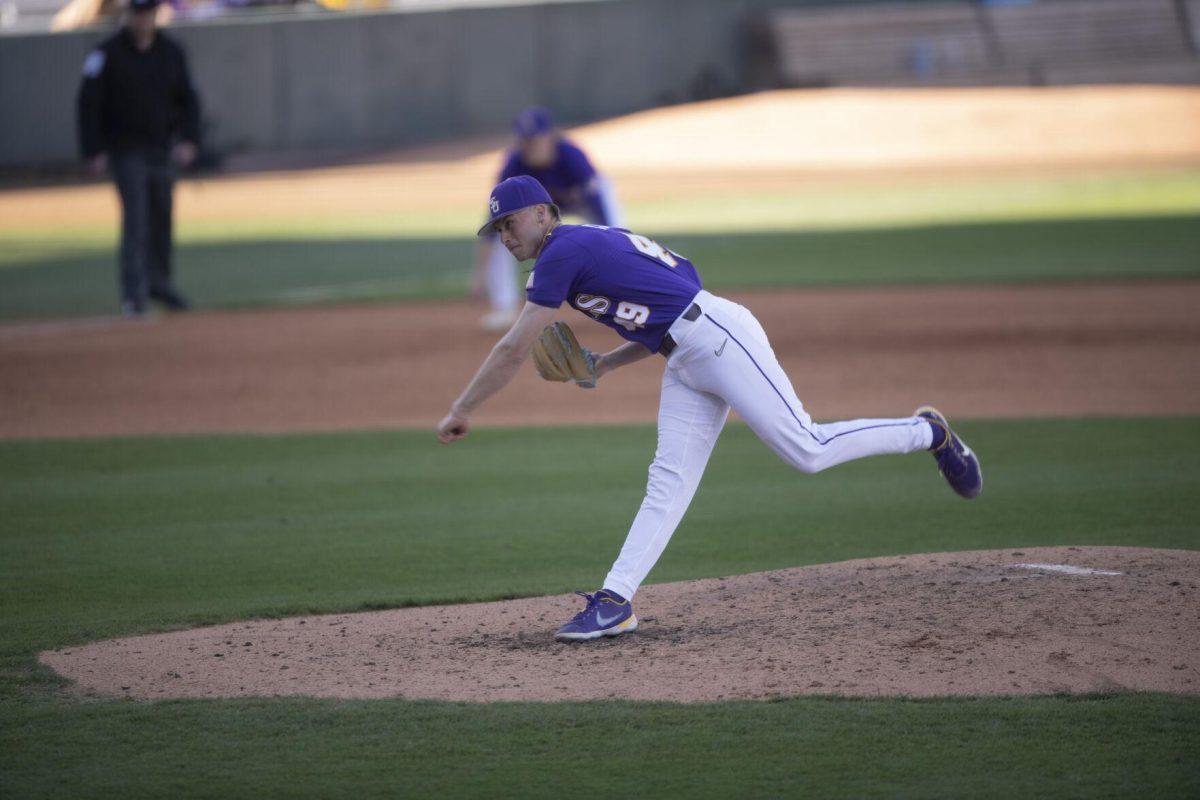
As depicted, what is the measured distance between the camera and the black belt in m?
5.52

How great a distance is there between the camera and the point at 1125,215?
2062 cm

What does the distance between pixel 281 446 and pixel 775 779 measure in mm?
6487

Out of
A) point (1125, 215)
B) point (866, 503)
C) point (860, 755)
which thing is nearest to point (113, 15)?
point (1125, 215)

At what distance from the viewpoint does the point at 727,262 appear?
60.3ft

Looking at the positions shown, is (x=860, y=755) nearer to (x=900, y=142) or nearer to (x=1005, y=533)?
(x=1005, y=533)

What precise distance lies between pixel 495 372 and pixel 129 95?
1019cm

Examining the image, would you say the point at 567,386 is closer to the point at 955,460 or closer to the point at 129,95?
the point at 129,95

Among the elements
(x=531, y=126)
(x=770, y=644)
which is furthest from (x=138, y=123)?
(x=770, y=644)

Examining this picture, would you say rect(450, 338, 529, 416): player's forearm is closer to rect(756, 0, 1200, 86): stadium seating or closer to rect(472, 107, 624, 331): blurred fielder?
rect(472, 107, 624, 331): blurred fielder

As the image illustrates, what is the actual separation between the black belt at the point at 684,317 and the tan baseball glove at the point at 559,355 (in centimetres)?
31

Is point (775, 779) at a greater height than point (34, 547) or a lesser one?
greater

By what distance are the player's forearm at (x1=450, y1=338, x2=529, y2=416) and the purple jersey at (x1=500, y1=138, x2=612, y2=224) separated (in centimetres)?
699

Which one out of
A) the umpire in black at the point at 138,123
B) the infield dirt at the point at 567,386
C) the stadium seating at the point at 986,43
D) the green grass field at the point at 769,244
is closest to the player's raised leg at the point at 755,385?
the infield dirt at the point at 567,386

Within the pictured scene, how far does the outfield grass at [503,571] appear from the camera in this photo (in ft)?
13.9
